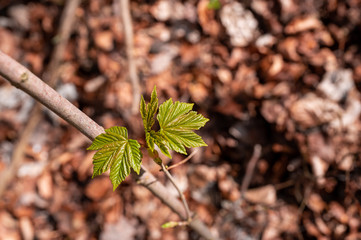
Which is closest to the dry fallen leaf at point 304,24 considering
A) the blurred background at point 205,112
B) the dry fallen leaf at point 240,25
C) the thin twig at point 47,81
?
the blurred background at point 205,112

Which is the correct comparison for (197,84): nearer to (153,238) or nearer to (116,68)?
(116,68)

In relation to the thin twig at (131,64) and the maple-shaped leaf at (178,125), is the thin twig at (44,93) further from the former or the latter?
the thin twig at (131,64)

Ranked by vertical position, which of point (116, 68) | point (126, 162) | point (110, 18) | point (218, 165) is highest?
point (110, 18)

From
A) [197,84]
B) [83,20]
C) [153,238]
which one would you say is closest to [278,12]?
[197,84]

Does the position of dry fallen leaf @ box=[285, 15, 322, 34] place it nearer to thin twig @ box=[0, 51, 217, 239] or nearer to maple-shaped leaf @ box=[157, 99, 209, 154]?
maple-shaped leaf @ box=[157, 99, 209, 154]

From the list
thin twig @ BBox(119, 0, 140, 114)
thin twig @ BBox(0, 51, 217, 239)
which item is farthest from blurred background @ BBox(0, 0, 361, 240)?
thin twig @ BBox(0, 51, 217, 239)
